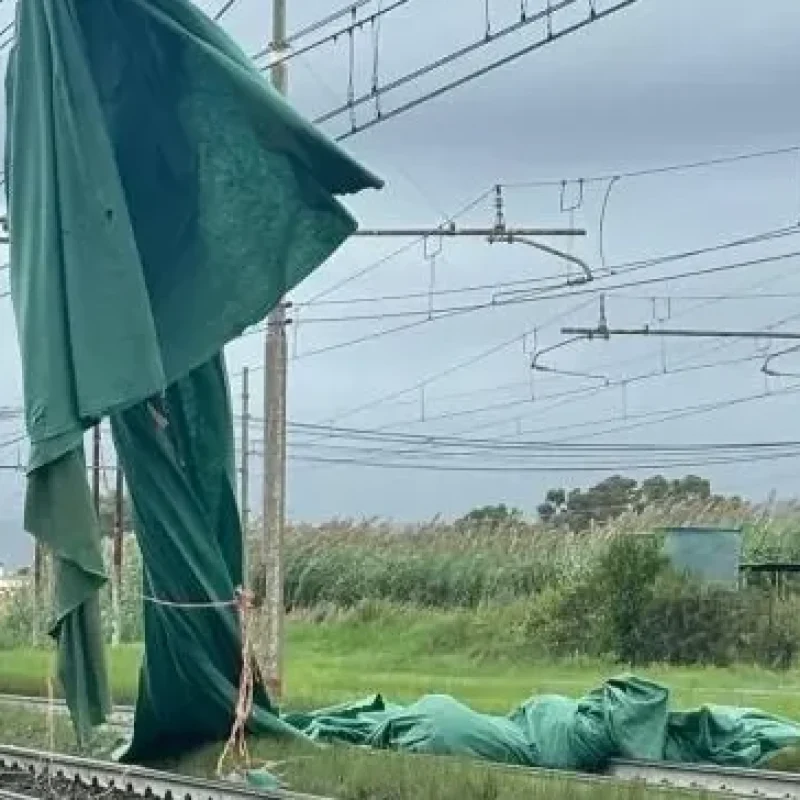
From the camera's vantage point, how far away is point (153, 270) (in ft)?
35.2

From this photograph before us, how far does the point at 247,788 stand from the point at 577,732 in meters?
6.08

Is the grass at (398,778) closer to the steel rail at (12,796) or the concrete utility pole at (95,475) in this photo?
the steel rail at (12,796)

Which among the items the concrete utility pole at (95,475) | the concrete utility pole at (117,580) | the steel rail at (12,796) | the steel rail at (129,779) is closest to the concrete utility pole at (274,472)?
the concrete utility pole at (95,475)

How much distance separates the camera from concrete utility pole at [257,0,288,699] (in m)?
25.2

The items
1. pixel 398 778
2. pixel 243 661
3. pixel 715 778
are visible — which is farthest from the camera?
pixel 715 778

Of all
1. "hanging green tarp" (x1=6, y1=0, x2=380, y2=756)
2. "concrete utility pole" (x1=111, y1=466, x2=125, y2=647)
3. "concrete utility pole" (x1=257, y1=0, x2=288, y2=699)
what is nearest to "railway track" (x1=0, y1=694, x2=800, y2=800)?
"hanging green tarp" (x1=6, y1=0, x2=380, y2=756)

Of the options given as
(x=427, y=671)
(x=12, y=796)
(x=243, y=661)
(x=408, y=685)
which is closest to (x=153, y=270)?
(x=243, y=661)

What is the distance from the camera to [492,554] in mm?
45562

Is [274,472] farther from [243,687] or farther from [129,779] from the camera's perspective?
[243,687]

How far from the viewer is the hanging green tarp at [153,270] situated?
30.8 feet

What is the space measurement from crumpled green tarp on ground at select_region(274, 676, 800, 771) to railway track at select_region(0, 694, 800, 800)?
0.41 meters

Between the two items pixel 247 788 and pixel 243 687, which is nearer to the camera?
pixel 247 788

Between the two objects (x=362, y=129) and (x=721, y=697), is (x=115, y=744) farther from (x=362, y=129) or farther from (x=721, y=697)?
(x=721, y=697)

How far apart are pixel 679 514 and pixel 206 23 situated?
3696cm
